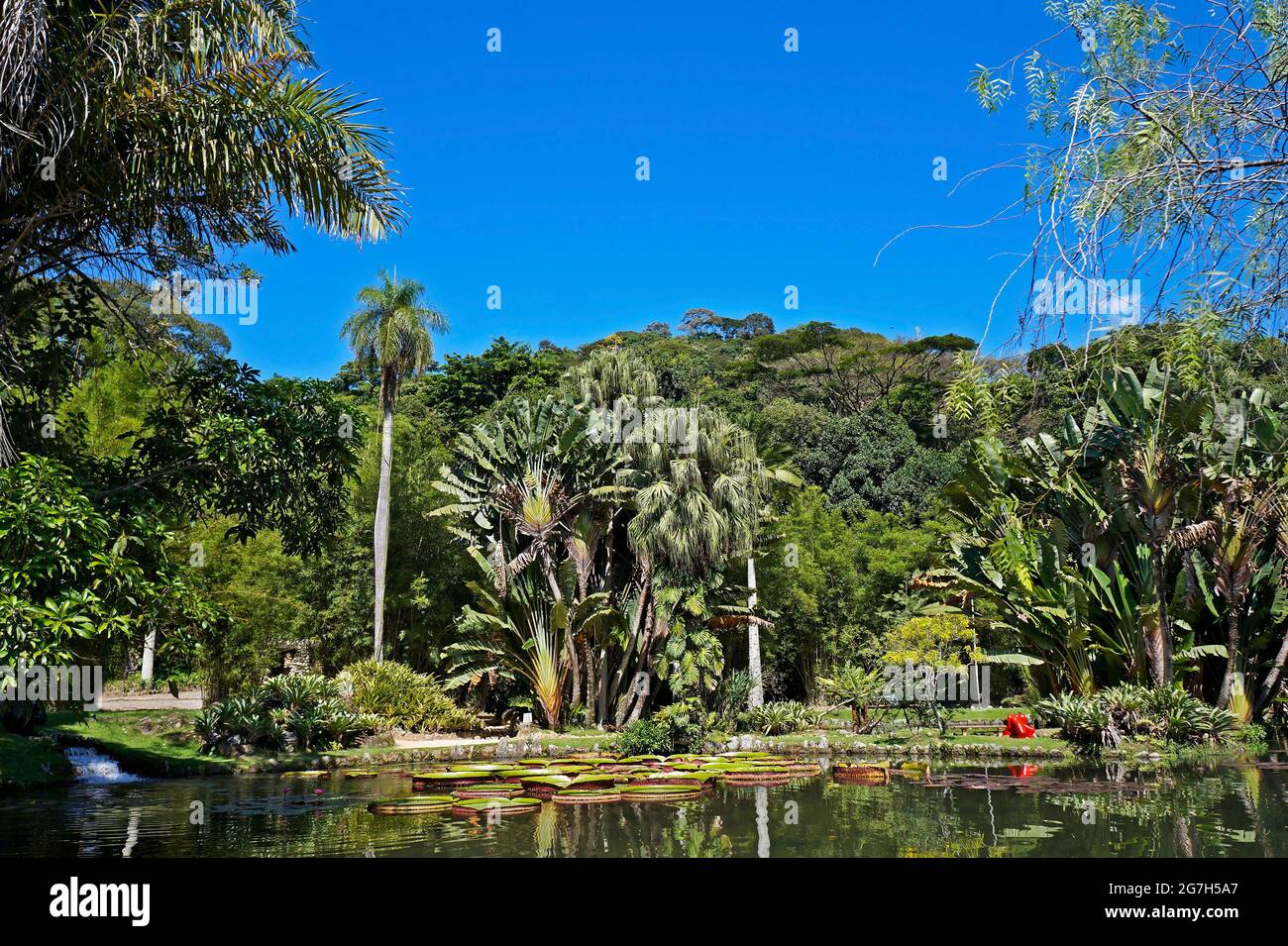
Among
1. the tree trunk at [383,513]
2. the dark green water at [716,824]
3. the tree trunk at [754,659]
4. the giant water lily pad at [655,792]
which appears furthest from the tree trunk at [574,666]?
the giant water lily pad at [655,792]

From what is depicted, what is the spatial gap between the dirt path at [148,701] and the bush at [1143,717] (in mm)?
23435

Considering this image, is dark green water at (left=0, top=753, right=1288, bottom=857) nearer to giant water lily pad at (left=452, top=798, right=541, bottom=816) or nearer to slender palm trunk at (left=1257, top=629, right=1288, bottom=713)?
giant water lily pad at (left=452, top=798, right=541, bottom=816)

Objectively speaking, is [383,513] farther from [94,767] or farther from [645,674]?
[94,767]

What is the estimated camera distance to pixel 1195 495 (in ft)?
72.9

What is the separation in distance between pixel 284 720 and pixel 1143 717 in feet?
56.3

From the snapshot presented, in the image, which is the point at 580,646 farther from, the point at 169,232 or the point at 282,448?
the point at 169,232

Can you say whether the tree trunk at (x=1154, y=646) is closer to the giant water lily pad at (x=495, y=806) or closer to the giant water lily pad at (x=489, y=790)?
the giant water lily pad at (x=489, y=790)

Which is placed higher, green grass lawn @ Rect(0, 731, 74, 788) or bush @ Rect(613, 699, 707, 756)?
green grass lawn @ Rect(0, 731, 74, 788)

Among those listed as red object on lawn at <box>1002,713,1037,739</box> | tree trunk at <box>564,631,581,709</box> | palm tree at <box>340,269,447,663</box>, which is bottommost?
red object on lawn at <box>1002,713,1037,739</box>

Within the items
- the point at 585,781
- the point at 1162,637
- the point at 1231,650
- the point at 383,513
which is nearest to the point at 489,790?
the point at 585,781

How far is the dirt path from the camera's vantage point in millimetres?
27797

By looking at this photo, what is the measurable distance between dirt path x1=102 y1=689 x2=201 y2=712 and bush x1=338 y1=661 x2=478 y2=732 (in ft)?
27.3

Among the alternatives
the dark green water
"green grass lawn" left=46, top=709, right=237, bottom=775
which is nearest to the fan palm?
the dark green water

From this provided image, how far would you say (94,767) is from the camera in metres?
15.9
